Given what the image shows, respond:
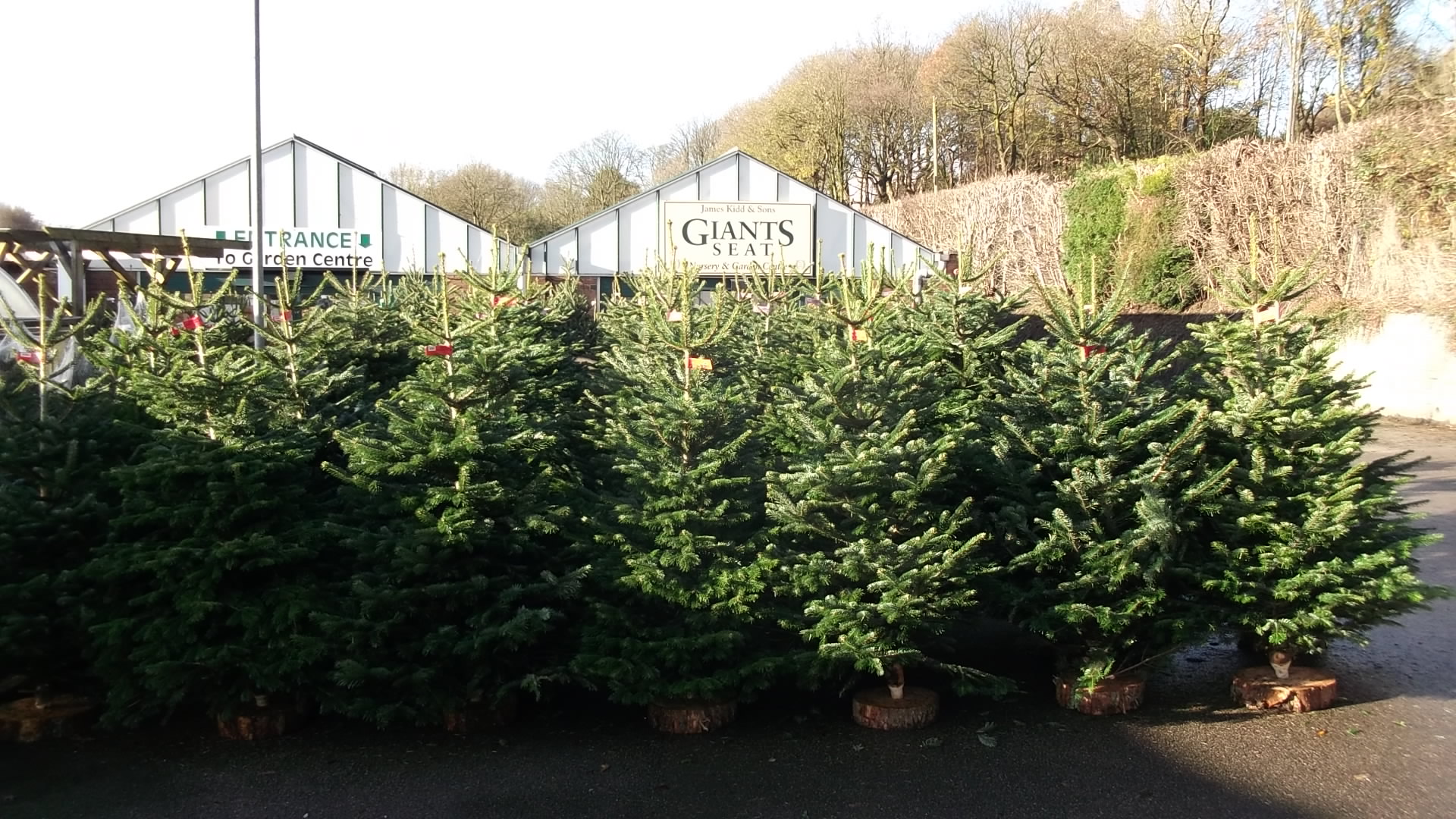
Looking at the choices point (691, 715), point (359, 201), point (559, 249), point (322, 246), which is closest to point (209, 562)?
point (691, 715)

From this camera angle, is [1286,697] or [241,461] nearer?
[241,461]

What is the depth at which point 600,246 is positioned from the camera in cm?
2497

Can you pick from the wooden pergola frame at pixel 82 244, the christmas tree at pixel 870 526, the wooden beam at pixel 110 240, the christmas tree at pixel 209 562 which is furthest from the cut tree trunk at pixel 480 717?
the wooden beam at pixel 110 240

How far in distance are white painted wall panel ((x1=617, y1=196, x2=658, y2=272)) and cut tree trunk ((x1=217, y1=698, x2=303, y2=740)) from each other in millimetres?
19602

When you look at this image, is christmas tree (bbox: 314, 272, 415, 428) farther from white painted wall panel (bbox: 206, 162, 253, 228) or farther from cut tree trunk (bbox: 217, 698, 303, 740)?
white painted wall panel (bbox: 206, 162, 253, 228)

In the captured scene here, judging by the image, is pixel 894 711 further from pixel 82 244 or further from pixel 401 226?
pixel 401 226

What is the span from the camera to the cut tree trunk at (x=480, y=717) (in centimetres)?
582

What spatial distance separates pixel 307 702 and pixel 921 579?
3231 mm

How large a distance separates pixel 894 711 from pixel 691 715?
3.41ft

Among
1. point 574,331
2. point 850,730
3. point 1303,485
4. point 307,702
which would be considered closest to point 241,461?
point 307,702

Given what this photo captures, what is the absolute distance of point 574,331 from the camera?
42.8ft

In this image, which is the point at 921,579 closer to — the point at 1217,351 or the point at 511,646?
the point at 511,646

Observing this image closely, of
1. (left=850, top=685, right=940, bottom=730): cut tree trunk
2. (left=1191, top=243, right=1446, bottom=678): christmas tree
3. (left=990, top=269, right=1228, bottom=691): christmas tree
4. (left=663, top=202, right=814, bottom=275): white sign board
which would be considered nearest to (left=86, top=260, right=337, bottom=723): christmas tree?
(left=850, top=685, right=940, bottom=730): cut tree trunk

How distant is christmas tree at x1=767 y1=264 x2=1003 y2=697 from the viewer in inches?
218
